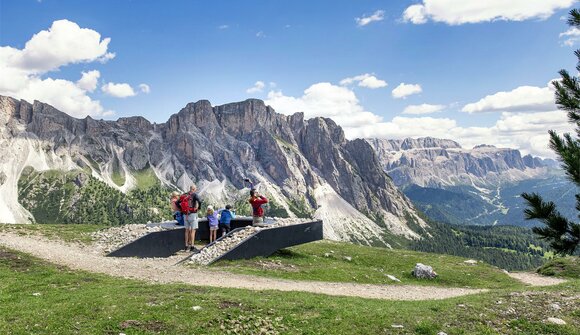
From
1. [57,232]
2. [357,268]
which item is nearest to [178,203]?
[57,232]

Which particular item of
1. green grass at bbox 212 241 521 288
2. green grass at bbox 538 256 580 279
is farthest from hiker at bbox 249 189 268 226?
green grass at bbox 538 256 580 279

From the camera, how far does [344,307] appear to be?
768 inches

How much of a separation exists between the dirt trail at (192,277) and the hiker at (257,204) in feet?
28.1

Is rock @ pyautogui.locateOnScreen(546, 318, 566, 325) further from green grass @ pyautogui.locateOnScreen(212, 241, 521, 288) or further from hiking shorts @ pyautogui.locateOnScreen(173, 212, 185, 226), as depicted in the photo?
hiking shorts @ pyautogui.locateOnScreen(173, 212, 185, 226)

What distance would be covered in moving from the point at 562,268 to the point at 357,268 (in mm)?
27323

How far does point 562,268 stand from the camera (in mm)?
46406

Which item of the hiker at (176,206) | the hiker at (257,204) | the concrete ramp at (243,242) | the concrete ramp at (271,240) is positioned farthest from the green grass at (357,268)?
the hiker at (176,206)

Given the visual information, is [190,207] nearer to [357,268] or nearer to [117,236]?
[117,236]

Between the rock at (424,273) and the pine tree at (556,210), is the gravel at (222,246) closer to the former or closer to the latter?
the rock at (424,273)

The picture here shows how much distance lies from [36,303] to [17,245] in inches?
707

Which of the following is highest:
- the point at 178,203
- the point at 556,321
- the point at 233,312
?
the point at 178,203

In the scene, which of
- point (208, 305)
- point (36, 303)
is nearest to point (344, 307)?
point (208, 305)

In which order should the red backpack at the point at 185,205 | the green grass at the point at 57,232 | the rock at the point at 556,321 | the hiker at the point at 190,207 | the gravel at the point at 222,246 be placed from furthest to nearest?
the green grass at the point at 57,232 → the hiker at the point at 190,207 → the red backpack at the point at 185,205 → the gravel at the point at 222,246 → the rock at the point at 556,321

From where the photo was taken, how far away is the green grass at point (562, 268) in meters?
44.4
